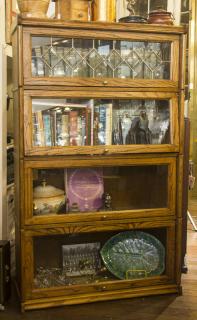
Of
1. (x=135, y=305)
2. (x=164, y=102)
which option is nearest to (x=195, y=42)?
(x=164, y=102)

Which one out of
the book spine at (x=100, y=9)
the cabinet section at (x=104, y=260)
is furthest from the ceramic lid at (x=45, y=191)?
the book spine at (x=100, y=9)

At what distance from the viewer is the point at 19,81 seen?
2.25 meters

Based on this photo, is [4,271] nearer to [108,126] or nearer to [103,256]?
[103,256]

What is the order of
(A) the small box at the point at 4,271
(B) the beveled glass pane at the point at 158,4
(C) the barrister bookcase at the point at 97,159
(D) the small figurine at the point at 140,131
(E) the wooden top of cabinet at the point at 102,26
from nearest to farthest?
1. (E) the wooden top of cabinet at the point at 102,26
2. (C) the barrister bookcase at the point at 97,159
3. (A) the small box at the point at 4,271
4. (D) the small figurine at the point at 140,131
5. (B) the beveled glass pane at the point at 158,4

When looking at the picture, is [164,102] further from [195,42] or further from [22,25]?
[195,42]

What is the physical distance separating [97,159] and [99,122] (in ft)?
0.78

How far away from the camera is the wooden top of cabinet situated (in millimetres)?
2232

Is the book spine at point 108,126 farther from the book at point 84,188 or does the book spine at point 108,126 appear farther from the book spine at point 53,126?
the book spine at point 53,126

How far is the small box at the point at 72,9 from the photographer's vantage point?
7.86 feet

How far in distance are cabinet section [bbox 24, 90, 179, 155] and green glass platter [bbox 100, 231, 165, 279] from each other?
576 mm

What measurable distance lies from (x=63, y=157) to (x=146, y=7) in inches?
52.6

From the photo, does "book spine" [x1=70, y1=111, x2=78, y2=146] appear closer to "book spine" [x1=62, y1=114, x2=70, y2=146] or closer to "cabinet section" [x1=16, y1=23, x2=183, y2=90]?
"book spine" [x1=62, y1=114, x2=70, y2=146]

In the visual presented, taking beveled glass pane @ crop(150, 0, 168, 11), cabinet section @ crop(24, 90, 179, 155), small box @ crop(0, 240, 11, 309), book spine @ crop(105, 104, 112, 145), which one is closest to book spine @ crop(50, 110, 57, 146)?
cabinet section @ crop(24, 90, 179, 155)

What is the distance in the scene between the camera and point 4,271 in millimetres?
2469
